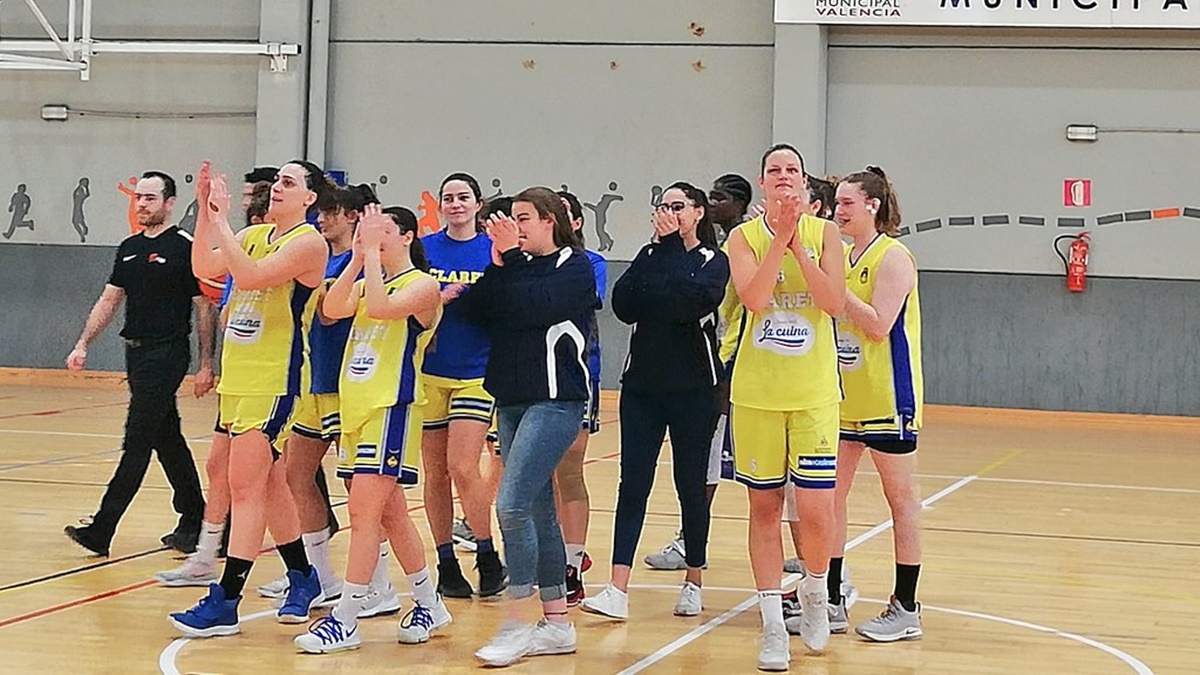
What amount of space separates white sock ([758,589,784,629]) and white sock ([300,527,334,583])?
180 cm

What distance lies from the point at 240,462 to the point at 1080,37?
11232 mm

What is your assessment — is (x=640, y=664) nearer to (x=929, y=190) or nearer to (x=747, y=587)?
(x=747, y=587)

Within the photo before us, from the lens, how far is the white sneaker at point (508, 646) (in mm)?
5285

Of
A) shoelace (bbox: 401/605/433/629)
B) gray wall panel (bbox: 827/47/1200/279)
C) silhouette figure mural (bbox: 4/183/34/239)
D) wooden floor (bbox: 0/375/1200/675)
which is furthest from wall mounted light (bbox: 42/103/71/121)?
shoelace (bbox: 401/605/433/629)

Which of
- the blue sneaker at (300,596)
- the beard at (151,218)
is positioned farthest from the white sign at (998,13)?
the blue sneaker at (300,596)

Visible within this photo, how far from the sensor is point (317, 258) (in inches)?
225

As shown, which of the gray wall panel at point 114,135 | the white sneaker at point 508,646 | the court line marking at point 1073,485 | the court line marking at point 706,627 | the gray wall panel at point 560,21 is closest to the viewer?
the white sneaker at point 508,646

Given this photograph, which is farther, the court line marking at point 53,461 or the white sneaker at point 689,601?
the court line marking at point 53,461

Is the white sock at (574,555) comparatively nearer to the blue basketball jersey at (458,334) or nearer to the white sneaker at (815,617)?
the blue basketball jersey at (458,334)

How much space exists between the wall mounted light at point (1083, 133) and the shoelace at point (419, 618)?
35.2ft

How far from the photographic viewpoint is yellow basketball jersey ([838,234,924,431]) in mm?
5773

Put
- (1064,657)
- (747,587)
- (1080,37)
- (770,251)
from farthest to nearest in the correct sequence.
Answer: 1. (1080,37)
2. (747,587)
3. (1064,657)
4. (770,251)

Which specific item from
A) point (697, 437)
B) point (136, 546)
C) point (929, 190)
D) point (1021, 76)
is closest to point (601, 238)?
point (929, 190)

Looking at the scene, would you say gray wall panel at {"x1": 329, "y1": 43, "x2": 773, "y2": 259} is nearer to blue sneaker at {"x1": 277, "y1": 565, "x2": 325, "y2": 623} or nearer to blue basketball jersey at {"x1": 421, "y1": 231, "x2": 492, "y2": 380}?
blue basketball jersey at {"x1": 421, "y1": 231, "x2": 492, "y2": 380}
